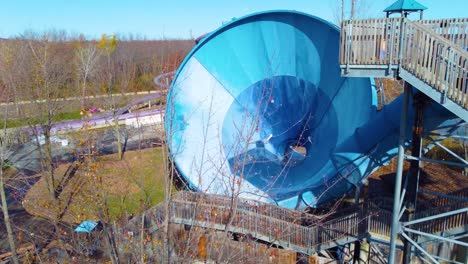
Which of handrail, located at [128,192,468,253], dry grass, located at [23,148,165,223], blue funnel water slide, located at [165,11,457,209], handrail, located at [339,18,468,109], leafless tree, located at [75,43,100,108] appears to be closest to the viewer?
handrail, located at [339,18,468,109]

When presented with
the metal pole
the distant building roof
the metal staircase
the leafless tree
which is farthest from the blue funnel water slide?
the leafless tree

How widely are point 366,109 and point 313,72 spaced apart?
2.22 metres

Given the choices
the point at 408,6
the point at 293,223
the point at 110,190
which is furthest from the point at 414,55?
the point at 110,190

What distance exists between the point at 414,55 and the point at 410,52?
0.10 metres

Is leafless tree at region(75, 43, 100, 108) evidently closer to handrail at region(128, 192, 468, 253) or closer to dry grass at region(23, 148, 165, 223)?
dry grass at region(23, 148, 165, 223)

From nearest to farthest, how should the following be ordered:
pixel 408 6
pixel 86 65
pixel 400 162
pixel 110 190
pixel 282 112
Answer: pixel 400 162
pixel 408 6
pixel 282 112
pixel 110 190
pixel 86 65

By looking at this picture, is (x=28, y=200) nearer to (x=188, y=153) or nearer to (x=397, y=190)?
(x=188, y=153)

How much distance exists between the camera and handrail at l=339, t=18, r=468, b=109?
591cm

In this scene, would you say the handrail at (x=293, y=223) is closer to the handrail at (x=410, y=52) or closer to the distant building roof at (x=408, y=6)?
the handrail at (x=410, y=52)

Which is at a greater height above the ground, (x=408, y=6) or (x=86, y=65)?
(x=408, y=6)

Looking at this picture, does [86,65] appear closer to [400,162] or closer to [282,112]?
[282,112]

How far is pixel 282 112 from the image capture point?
1272cm

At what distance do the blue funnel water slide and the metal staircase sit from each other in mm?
2514

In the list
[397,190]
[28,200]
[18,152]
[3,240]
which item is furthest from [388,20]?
[18,152]
